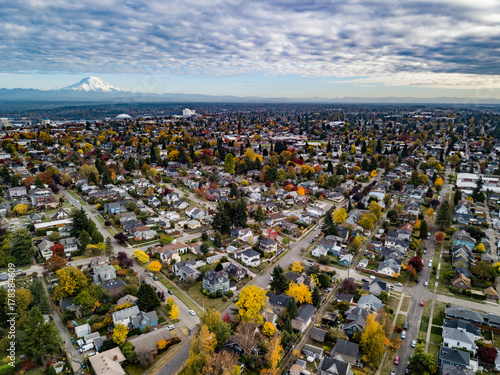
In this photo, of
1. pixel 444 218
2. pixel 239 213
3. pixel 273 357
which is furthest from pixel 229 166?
pixel 273 357

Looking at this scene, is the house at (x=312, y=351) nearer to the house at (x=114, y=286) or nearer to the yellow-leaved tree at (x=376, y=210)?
the house at (x=114, y=286)

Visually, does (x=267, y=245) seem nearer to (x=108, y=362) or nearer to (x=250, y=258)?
(x=250, y=258)

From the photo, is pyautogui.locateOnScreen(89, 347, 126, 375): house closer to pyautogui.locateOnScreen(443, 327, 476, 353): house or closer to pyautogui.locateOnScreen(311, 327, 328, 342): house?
pyautogui.locateOnScreen(311, 327, 328, 342): house

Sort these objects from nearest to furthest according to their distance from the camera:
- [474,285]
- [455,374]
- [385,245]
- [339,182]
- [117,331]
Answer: [455,374] → [117,331] → [474,285] → [385,245] → [339,182]

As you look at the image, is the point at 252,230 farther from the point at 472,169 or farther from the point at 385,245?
the point at 472,169

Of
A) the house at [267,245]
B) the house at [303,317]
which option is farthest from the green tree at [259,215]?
the house at [303,317]

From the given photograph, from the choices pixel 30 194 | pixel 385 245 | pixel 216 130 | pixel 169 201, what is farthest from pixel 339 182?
pixel 216 130
